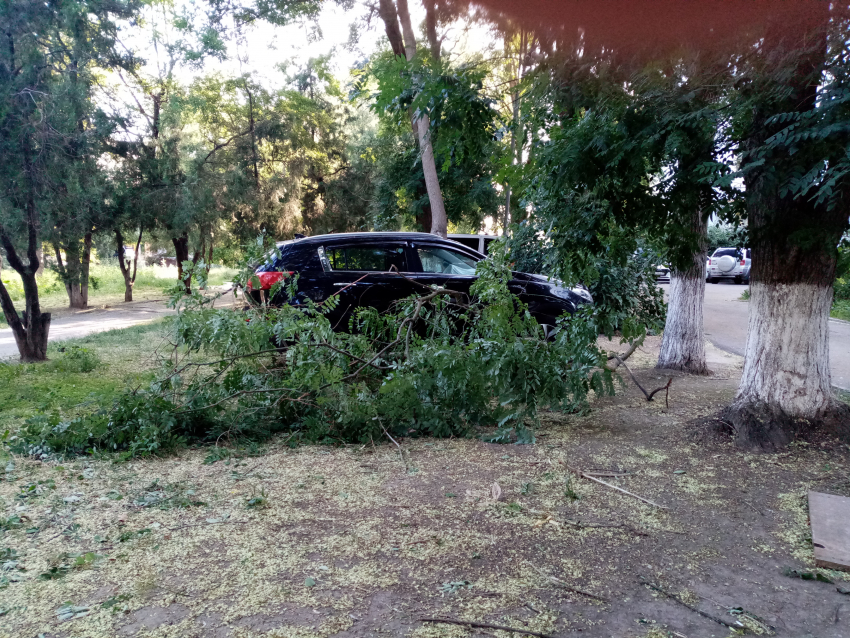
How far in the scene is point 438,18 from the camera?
431 cm

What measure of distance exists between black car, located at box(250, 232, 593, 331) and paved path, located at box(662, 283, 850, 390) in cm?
259

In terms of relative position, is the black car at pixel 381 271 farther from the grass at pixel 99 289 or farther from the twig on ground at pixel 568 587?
the grass at pixel 99 289

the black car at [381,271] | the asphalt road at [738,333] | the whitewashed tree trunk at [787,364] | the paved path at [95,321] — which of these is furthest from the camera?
the paved path at [95,321]

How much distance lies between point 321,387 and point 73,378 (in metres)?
4.20

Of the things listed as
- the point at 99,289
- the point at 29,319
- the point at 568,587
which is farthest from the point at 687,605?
the point at 99,289

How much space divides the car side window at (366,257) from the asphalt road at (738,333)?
4.12 metres

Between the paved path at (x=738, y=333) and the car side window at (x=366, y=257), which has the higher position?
the car side window at (x=366, y=257)

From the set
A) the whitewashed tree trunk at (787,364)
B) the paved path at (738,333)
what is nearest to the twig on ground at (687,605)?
the whitewashed tree trunk at (787,364)

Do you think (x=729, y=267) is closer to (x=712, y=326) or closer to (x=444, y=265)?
(x=712, y=326)

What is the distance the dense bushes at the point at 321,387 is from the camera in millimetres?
4992

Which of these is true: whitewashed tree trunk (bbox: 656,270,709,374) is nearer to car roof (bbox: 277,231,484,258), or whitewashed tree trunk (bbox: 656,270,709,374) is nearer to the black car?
the black car

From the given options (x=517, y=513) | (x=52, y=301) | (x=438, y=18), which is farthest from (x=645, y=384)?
(x=52, y=301)

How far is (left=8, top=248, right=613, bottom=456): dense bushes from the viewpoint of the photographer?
4992 millimetres

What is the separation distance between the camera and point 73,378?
7578mm
